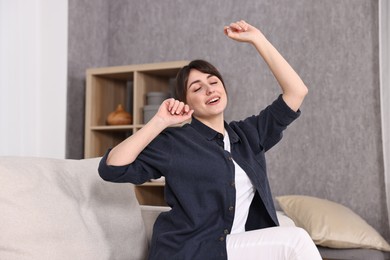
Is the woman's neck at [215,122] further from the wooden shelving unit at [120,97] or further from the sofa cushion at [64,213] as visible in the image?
the wooden shelving unit at [120,97]

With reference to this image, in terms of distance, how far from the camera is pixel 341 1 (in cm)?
351

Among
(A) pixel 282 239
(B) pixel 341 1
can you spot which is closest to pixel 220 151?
(A) pixel 282 239

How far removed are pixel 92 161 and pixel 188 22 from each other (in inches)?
84.4

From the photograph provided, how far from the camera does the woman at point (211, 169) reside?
1.61m

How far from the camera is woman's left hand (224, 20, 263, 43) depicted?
1813 millimetres

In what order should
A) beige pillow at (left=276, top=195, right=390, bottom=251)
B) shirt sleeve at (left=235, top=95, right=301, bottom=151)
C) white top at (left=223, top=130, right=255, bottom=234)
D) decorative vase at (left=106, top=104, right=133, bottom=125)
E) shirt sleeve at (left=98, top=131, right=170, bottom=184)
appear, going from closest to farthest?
shirt sleeve at (left=98, top=131, right=170, bottom=184)
white top at (left=223, top=130, right=255, bottom=234)
shirt sleeve at (left=235, top=95, right=301, bottom=151)
beige pillow at (left=276, top=195, right=390, bottom=251)
decorative vase at (left=106, top=104, right=133, bottom=125)

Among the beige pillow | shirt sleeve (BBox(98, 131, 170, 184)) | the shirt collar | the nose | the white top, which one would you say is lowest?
the beige pillow

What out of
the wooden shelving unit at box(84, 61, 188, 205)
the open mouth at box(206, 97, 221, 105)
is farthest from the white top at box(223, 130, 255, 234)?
the wooden shelving unit at box(84, 61, 188, 205)

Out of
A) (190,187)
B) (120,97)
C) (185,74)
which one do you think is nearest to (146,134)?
(190,187)

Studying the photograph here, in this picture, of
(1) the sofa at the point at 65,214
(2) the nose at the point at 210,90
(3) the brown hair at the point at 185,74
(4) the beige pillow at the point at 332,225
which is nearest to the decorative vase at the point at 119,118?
(4) the beige pillow at the point at 332,225

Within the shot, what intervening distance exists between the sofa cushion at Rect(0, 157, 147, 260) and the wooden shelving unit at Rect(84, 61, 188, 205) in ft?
5.06

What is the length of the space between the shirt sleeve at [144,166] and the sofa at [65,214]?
0.20 metres

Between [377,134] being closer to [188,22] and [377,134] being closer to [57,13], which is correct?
[188,22]

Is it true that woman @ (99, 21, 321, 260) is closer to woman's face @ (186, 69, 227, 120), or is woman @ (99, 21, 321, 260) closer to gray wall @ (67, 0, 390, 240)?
woman's face @ (186, 69, 227, 120)
